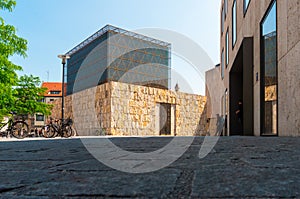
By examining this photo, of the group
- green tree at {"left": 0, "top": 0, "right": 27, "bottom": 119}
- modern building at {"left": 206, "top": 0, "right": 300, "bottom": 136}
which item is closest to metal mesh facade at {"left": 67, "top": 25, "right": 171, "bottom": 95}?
green tree at {"left": 0, "top": 0, "right": 27, "bottom": 119}

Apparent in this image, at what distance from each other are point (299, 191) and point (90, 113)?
86.9ft

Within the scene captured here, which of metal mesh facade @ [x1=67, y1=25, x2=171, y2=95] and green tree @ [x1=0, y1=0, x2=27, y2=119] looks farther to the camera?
metal mesh facade @ [x1=67, y1=25, x2=171, y2=95]

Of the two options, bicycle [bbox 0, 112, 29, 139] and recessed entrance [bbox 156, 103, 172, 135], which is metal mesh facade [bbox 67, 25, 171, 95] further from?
bicycle [bbox 0, 112, 29, 139]

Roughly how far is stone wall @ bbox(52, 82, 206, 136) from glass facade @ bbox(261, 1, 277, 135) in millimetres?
15228

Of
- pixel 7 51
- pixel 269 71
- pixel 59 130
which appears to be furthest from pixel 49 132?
pixel 269 71

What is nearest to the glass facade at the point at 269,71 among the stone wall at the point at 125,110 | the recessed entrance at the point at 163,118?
A: the stone wall at the point at 125,110

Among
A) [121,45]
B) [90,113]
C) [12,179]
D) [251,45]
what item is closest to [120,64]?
[121,45]

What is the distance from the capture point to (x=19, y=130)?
13.5m

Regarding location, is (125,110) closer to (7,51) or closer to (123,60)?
(123,60)

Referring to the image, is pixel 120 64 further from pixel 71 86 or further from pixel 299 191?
pixel 299 191

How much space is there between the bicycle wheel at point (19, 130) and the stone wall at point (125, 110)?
1080 centimetres

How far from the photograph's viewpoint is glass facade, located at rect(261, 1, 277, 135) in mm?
9344

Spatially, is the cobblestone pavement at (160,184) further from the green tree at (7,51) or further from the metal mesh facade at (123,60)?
the metal mesh facade at (123,60)

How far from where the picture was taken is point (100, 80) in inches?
1222
